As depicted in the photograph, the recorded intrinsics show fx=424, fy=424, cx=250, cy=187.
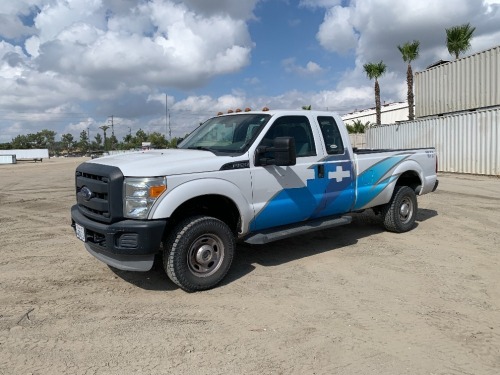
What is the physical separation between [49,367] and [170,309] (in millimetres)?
1255

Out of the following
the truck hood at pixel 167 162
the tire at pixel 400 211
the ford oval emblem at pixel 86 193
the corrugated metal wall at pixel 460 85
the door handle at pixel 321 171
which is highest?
the corrugated metal wall at pixel 460 85

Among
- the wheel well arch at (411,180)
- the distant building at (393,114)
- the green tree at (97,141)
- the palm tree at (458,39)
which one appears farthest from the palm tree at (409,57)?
the green tree at (97,141)

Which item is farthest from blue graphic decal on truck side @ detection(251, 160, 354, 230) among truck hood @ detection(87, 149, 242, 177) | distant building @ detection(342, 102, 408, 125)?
distant building @ detection(342, 102, 408, 125)

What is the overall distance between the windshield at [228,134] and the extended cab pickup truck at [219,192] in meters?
0.02

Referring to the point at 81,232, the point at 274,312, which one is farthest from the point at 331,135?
the point at 81,232

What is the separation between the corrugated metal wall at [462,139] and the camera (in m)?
17.0

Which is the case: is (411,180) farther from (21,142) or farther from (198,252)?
(21,142)

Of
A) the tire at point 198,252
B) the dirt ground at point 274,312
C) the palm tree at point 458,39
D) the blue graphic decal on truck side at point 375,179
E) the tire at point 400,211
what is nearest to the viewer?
the dirt ground at point 274,312

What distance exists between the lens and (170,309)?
4.16 metres

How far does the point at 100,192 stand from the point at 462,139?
1793 cm

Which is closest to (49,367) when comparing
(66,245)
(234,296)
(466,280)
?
(234,296)

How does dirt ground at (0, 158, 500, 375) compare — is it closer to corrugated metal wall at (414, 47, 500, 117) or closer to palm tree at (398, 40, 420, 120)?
corrugated metal wall at (414, 47, 500, 117)

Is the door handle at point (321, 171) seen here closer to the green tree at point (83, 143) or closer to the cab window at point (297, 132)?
the cab window at point (297, 132)

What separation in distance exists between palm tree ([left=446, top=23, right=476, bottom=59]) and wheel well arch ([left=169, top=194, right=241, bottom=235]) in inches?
1168
